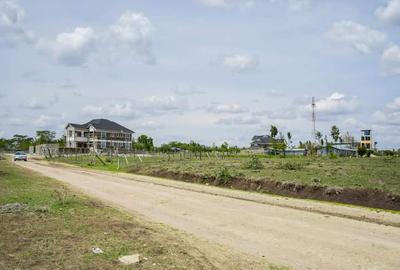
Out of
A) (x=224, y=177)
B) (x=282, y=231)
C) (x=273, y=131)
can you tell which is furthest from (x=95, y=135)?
(x=282, y=231)

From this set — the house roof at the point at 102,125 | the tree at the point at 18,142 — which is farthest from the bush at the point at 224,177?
the tree at the point at 18,142

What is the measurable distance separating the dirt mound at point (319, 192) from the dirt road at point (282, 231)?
12.3 ft

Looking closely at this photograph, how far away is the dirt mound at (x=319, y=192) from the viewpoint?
1789 cm

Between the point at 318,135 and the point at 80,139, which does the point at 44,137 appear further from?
the point at 318,135

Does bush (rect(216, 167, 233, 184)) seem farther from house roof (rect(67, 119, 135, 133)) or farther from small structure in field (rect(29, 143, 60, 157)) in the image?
house roof (rect(67, 119, 135, 133))

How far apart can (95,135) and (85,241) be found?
356 ft

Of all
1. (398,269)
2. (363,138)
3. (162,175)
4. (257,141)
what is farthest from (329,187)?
(257,141)

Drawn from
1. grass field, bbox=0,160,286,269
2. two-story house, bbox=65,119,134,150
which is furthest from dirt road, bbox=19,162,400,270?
two-story house, bbox=65,119,134,150

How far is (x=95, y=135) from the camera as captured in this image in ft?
378

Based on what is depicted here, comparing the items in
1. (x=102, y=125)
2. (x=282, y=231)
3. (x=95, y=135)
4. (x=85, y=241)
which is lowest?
(x=282, y=231)

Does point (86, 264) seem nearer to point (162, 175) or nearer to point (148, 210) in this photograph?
point (148, 210)

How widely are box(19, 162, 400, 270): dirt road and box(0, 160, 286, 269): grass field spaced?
1.04m

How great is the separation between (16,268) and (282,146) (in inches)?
2448

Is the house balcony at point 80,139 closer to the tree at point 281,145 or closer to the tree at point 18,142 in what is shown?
the tree at point 18,142
